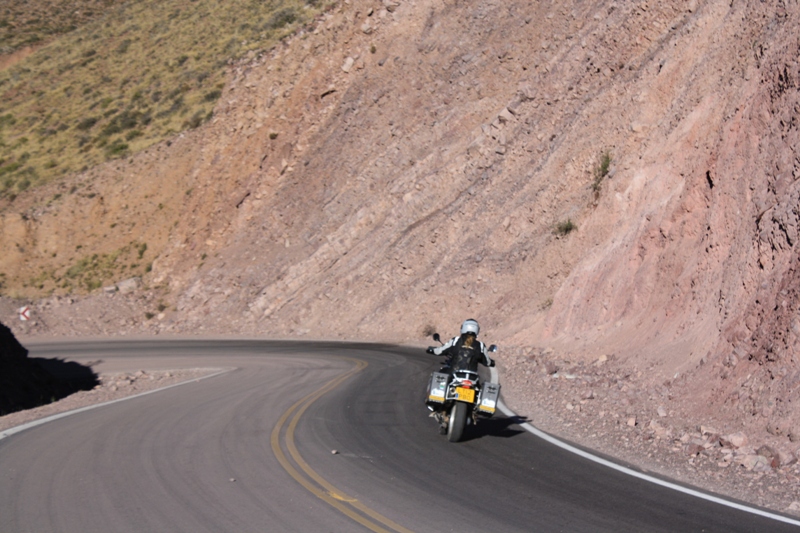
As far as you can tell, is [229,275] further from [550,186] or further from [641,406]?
[641,406]

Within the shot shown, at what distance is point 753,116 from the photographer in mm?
15094

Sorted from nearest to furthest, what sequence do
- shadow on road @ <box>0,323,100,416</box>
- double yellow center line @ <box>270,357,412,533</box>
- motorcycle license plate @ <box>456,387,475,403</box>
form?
1. double yellow center line @ <box>270,357,412,533</box>
2. motorcycle license plate @ <box>456,387,475,403</box>
3. shadow on road @ <box>0,323,100,416</box>

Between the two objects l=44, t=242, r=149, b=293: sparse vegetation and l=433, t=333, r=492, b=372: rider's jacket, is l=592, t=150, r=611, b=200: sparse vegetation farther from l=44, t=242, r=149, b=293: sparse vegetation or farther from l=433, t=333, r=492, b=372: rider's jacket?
l=44, t=242, r=149, b=293: sparse vegetation

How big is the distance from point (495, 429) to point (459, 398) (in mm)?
1317

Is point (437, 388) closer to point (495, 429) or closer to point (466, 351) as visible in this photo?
point (466, 351)

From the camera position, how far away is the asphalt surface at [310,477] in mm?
6500

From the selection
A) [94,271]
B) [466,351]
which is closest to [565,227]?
[466,351]

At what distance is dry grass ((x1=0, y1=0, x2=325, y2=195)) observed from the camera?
47.1m

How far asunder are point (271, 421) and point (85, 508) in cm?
459

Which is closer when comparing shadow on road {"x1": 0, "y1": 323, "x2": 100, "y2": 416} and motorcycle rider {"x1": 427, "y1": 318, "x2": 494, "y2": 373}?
motorcycle rider {"x1": 427, "y1": 318, "x2": 494, "y2": 373}

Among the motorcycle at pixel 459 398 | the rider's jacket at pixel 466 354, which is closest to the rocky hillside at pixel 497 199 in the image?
the motorcycle at pixel 459 398

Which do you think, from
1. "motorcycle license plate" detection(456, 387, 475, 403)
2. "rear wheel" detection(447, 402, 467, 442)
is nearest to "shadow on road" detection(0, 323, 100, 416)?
"rear wheel" detection(447, 402, 467, 442)

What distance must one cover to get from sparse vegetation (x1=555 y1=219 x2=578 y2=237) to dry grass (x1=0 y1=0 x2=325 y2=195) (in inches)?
1038

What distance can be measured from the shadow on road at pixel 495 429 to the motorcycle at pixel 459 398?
0.81ft
